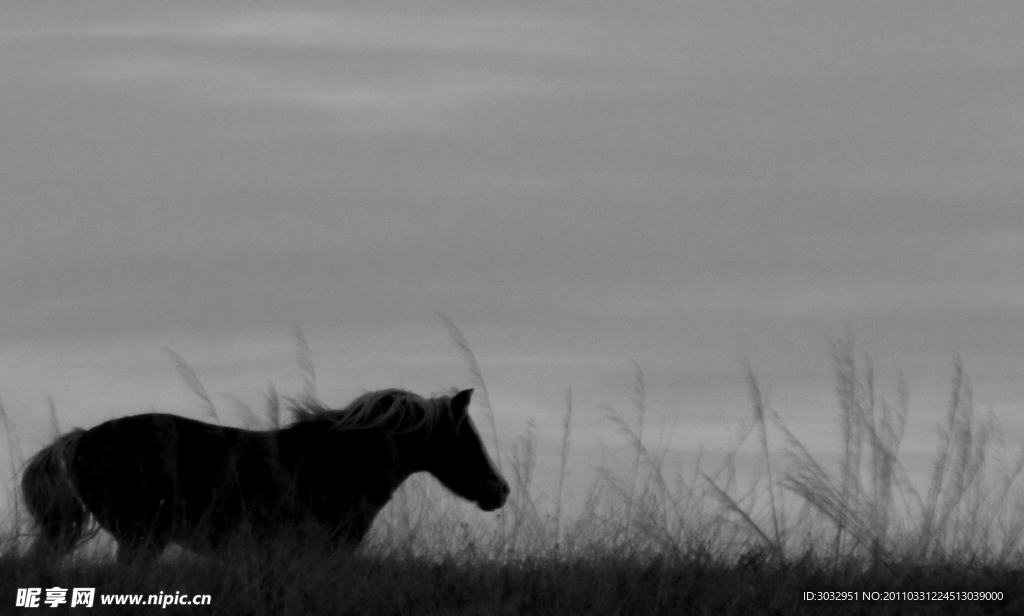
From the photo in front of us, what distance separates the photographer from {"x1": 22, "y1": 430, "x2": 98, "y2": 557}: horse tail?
766 centimetres

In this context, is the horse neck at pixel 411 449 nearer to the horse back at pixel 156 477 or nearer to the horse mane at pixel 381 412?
the horse mane at pixel 381 412

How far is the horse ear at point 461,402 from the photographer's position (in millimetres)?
8500

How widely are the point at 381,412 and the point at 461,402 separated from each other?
0.50 m

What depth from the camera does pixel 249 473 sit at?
26.5ft

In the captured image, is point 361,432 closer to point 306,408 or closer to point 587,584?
point 306,408

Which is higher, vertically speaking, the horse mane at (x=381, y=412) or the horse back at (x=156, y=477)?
the horse mane at (x=381, y=412)

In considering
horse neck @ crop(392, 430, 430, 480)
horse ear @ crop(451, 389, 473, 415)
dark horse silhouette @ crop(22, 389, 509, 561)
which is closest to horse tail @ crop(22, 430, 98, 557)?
dark horse silhouette @ crop(22, 389, 509, 561)

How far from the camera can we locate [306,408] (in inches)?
342

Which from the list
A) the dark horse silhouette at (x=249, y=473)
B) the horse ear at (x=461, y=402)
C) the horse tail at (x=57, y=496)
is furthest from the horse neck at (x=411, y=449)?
the horse tail at (x=57, y=496)

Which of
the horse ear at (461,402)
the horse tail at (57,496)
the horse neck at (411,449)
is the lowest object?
the horse tail at (57,496)

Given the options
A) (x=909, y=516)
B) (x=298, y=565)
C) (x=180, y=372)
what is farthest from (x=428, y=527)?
(x=909, y=516)

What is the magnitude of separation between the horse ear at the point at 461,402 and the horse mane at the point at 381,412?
0.07 metres

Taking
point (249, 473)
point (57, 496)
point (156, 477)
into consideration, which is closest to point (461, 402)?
point (249, 473)

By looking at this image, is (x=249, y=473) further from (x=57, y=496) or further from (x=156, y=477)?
(x=57, y=496)
